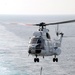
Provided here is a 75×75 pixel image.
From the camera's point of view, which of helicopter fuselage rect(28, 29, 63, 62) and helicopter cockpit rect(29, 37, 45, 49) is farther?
helicopter cockpit rect(29, 37, 45, 49)

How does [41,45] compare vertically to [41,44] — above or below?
below

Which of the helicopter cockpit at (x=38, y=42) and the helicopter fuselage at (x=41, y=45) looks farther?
the helicopter cockpit at (x=38, y=42)

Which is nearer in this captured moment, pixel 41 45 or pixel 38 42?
pixel 38 42

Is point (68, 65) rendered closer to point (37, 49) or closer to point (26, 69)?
point (26, 69)

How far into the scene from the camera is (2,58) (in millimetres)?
92875

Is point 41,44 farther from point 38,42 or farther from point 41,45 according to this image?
point 38,42

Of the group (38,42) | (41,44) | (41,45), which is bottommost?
(41,45)

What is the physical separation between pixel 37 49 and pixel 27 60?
55949mm

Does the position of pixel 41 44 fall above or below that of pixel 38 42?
below

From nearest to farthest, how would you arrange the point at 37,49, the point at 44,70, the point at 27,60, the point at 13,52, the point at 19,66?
1. the point at 37,49
2. the point at 44,70
3. the point at 19,66
4. the point at 27,60
5. the point at 13,52

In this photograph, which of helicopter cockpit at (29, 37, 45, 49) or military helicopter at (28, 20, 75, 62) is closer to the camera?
military helicopter at (28, 20, 75, 62)

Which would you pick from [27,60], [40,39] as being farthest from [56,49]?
[27,60]

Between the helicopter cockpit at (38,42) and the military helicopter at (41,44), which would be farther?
the helicopter cockpit at (38,42)

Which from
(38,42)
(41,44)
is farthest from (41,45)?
(38,42)
